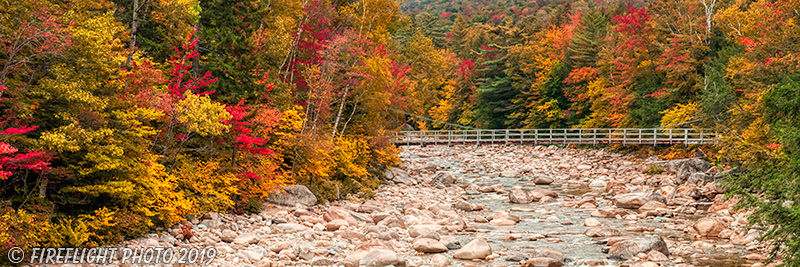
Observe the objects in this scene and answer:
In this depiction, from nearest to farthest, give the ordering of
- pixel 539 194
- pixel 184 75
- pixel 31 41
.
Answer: pixel 31 41 < pixel 184 75 < pixel 539 194

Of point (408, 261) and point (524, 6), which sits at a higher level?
point (524, 6)

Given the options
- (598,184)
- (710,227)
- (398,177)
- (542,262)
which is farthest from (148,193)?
(598,184)

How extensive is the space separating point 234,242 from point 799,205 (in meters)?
10.3

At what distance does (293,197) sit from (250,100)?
3.19m

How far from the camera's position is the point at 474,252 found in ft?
42.0

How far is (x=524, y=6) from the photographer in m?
119

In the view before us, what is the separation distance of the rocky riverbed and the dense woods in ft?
3.38

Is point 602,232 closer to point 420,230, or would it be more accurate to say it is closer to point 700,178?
point 420,230

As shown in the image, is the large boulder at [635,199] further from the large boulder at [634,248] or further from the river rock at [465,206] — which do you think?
the large boulder at [634,248]

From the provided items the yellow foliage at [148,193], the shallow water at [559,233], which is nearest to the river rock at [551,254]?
the shallow water at [559,233]

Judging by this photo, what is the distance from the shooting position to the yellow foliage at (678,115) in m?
29.8

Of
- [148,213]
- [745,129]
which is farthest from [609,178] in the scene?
[148,213]

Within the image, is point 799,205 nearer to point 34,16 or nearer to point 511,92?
point 34,16

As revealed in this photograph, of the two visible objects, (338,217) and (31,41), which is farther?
(338,217)
